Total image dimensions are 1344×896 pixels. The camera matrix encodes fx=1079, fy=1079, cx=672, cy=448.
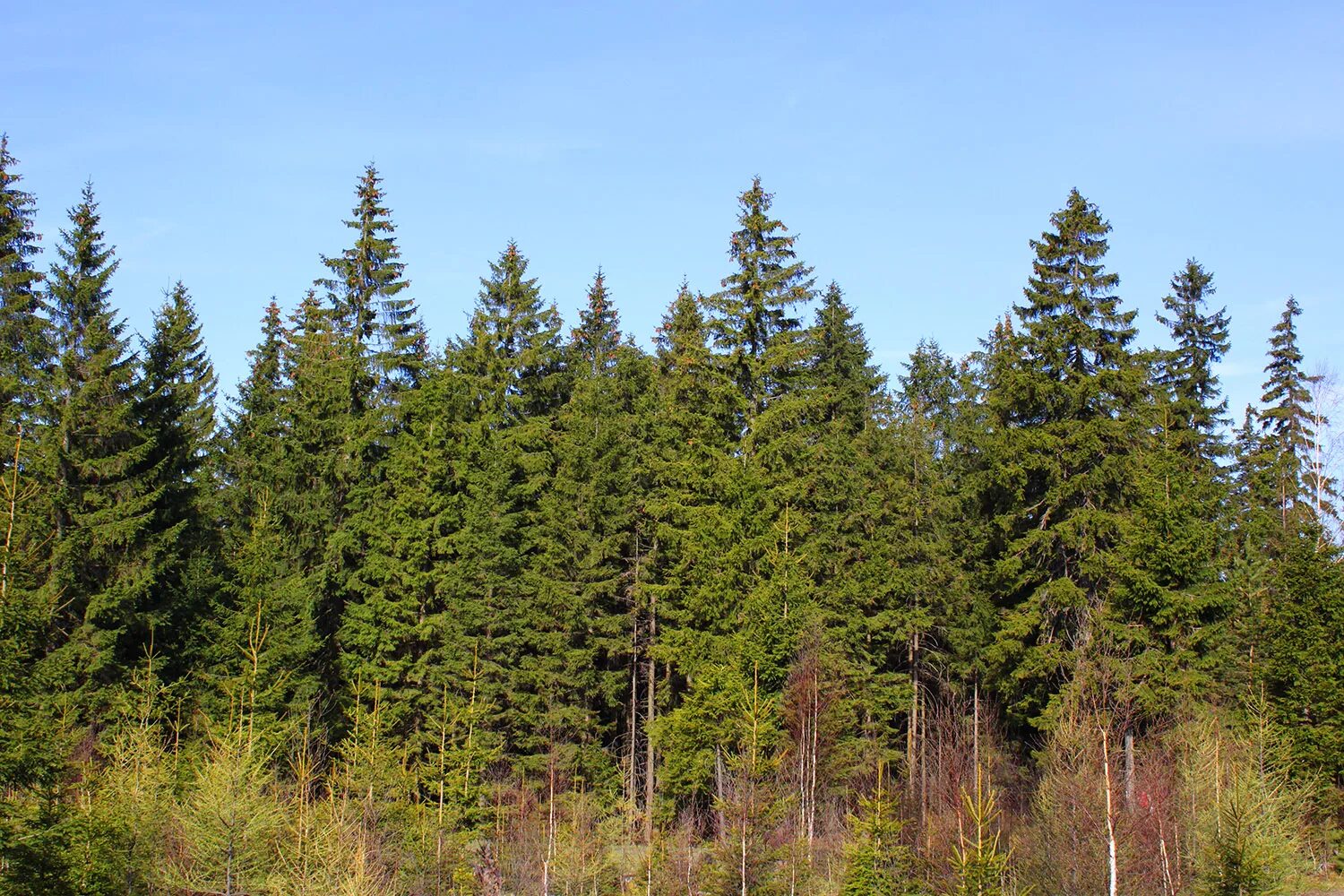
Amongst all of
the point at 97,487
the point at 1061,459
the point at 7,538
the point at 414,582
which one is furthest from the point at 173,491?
the point at 1061,459

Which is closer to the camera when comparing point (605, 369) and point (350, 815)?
point (350, 815)

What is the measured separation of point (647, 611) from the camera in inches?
1613

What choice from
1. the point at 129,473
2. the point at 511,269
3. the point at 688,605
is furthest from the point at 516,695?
the point at 511,269

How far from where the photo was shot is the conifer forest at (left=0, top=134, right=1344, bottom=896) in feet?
88.4

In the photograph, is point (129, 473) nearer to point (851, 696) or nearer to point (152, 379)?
point (152, 379)

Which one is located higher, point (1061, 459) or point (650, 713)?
point (1061, 459)

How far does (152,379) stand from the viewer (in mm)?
36375

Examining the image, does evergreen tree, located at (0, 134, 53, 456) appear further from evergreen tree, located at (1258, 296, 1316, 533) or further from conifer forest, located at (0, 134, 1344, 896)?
evergreen tree, located at (1258, 296, 1316, 533)

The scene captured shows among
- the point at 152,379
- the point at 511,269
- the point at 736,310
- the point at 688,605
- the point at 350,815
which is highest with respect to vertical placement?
the point at 511,269

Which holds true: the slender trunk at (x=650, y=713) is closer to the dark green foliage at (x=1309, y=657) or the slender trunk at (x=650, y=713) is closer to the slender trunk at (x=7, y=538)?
the slender trunk at (x=7, y=538)

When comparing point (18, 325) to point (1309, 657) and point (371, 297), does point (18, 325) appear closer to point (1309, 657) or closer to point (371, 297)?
point (371, 297)

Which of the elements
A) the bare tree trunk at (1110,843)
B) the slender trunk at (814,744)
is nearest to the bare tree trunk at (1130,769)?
the bare tree trunk at (1110,843)

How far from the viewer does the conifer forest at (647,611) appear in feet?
88.4

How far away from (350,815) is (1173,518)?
81.7 ft
